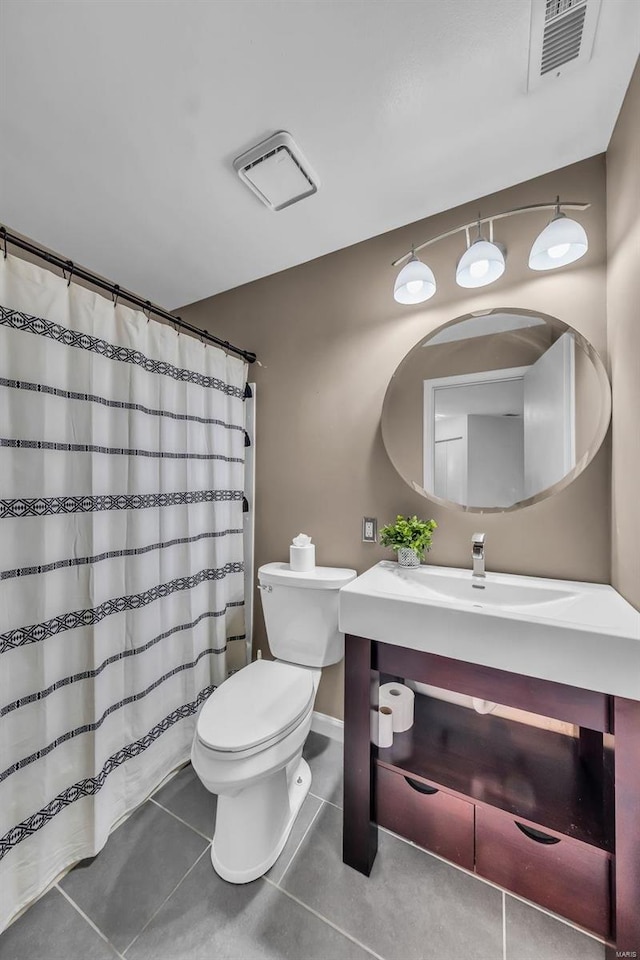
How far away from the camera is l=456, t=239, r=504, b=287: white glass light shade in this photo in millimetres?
1263

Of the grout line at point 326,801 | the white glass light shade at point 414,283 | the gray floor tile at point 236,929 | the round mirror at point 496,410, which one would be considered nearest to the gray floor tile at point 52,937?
→ the gray floor tile at point 236,929

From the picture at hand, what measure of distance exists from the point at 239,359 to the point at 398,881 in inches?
84.7

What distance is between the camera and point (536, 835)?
990mm

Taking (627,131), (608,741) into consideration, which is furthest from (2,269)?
(608,741)

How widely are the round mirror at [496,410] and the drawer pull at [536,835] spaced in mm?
931

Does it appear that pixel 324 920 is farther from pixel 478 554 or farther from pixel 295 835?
pixel 478 554

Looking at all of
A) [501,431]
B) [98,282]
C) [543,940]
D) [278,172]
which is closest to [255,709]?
[543,940]

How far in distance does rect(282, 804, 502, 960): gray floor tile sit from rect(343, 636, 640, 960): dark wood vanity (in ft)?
0.24

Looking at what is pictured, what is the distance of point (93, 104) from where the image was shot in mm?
1062

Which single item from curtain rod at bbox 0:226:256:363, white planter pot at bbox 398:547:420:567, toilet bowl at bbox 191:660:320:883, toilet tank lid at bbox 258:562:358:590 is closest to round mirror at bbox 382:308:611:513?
white planter pot at bbox 398:547:420:567

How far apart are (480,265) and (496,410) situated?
522 millimetres

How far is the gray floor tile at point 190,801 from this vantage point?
1.32 metres

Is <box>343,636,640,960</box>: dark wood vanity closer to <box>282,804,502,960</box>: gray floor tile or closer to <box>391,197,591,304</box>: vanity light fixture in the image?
<box>282,804,502,960</box>: gray floor tile

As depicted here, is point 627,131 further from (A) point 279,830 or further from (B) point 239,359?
(A) point 279,830
